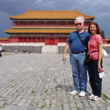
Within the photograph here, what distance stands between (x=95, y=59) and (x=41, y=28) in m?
36.6

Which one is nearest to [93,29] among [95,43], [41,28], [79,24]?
[95,43]

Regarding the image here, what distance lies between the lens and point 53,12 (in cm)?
4266

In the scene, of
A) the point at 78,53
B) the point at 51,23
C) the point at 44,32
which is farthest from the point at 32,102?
the point at 51,23

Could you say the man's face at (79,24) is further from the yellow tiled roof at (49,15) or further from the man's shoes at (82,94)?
the yellow tiled roof at (49,15)

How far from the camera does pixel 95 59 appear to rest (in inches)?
143

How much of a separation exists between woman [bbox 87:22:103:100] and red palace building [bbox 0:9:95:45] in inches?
1347

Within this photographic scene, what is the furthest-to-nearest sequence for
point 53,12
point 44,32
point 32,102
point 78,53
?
point 53,12
point 44,32
point 78,53
point 32,102

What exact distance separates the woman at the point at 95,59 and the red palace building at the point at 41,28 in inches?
1347

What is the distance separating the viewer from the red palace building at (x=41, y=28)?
38000 mm

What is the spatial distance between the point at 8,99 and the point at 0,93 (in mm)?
623

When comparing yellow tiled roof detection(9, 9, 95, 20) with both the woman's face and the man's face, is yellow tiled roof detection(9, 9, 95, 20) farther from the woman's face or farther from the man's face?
the woman's face

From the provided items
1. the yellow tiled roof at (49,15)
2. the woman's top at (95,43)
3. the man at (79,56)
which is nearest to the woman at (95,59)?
the woman's top at (95,43)

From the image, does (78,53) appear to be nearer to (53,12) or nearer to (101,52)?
(101,52)

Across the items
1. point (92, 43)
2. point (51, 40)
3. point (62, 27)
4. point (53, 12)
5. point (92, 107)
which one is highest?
point (53, 12)
